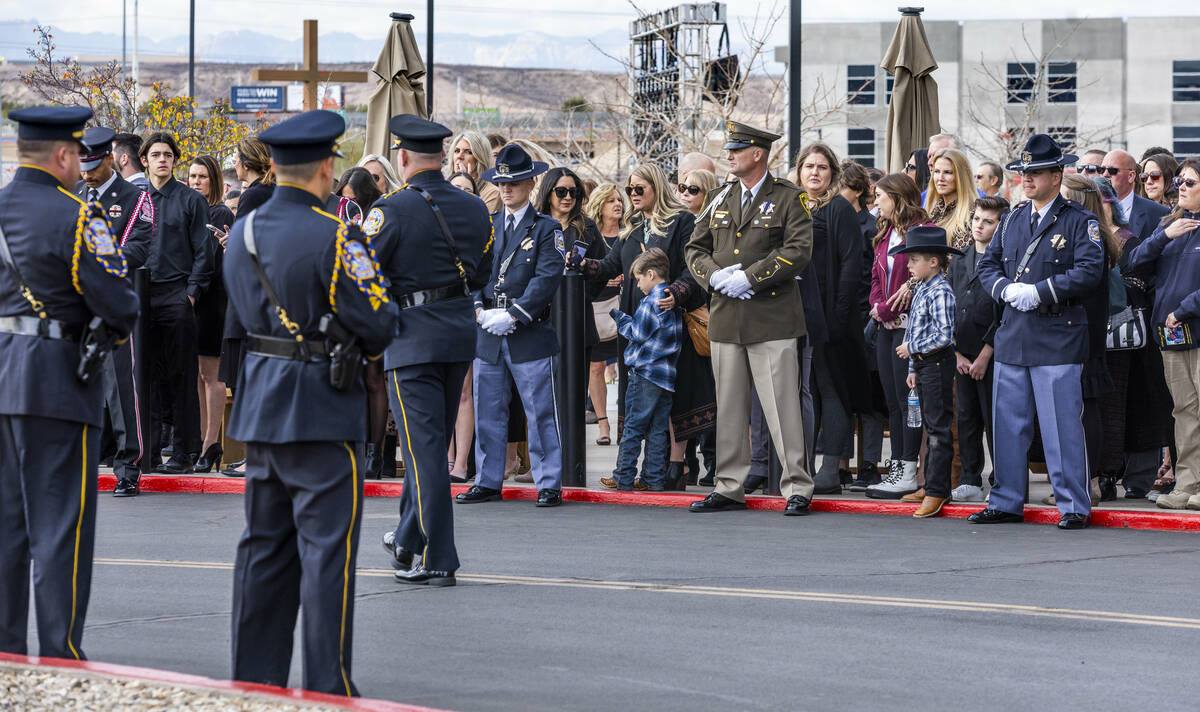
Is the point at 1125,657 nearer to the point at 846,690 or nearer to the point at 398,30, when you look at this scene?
the point at 846,690

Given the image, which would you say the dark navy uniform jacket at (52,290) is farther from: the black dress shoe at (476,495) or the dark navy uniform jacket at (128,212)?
the dark navy uniform jacket at (128,212)

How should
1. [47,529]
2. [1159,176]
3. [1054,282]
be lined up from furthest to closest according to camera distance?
[1159,176]
[1054,282]
[47,529]

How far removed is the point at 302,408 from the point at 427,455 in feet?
8.13

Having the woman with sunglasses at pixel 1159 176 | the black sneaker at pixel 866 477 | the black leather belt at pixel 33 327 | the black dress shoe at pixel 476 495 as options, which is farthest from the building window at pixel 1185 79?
the black leather belt at pixel 33 327

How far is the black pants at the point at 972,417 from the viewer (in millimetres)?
11227

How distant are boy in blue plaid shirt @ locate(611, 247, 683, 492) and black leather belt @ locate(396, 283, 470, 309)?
3.52 m

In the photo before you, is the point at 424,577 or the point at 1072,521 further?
the point at 1072,521

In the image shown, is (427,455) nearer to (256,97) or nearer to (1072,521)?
(1072,521)

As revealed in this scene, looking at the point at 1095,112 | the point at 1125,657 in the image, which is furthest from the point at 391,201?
the point at 1095,112

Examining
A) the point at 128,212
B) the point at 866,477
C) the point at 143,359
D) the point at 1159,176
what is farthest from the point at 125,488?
the point at 1159,176

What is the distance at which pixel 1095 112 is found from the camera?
3438 inches

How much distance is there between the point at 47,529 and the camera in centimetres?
639

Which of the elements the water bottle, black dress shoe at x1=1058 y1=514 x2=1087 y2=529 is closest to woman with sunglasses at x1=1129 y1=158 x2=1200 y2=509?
black dress shoe at x1=1058 y1=514 x2=1087 y2=529

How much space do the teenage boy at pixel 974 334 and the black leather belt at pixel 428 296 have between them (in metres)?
4.07
